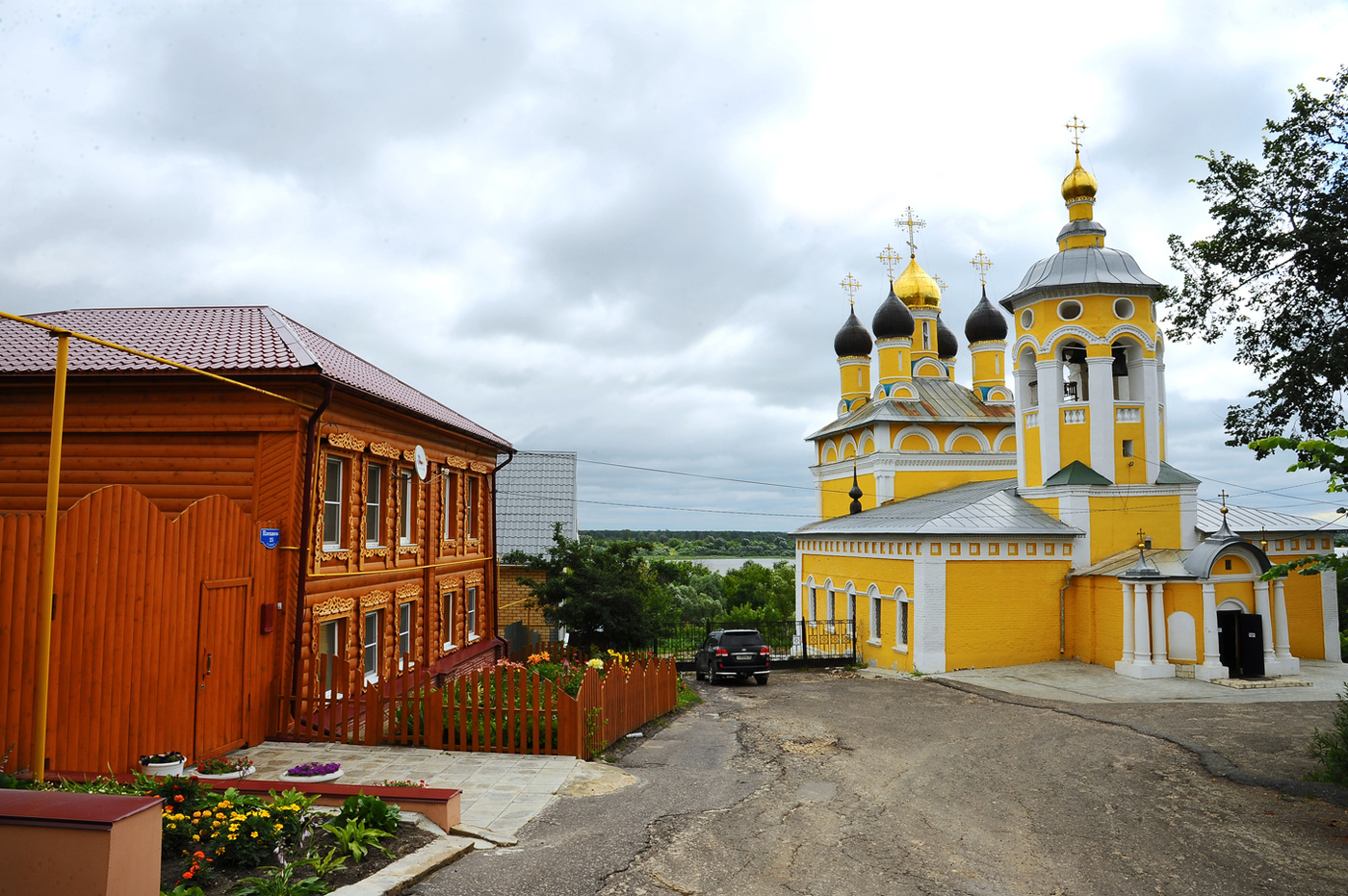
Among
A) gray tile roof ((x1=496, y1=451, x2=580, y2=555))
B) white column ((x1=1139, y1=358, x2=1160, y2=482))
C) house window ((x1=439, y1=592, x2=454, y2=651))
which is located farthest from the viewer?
gray tile roof ((x1=496, y1=451, x2=580, y2=555))

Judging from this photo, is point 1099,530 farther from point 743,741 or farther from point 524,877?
point 524,877

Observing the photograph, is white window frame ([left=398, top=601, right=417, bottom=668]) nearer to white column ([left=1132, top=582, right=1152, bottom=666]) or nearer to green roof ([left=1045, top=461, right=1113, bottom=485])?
white column ([left=1132, top=582, right=1152, bottom=666])

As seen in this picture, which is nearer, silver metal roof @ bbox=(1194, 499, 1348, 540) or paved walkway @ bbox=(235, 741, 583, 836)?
paved walkway @ bbox=(235, 741, 583, 836)

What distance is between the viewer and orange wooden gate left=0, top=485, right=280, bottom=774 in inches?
314

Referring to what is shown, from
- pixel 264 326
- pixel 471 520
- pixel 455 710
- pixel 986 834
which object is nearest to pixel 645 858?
pixel 986 834

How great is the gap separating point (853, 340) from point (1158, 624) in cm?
2012

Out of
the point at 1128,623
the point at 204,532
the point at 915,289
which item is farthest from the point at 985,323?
the point at 204,532

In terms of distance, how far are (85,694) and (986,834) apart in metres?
8.41

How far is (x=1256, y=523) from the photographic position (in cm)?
2383

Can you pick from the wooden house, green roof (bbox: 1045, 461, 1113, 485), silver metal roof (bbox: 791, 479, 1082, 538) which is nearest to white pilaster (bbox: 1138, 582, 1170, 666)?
silver metal roof (bbox: 791, 479, 1082, 538)

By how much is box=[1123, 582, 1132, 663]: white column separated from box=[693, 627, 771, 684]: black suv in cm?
833

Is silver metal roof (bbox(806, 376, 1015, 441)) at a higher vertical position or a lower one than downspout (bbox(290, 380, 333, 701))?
higher

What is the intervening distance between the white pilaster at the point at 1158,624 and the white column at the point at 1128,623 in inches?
18.2

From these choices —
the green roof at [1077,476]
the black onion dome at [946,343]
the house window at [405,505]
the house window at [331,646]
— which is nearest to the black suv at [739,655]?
the house window at [405,505]
